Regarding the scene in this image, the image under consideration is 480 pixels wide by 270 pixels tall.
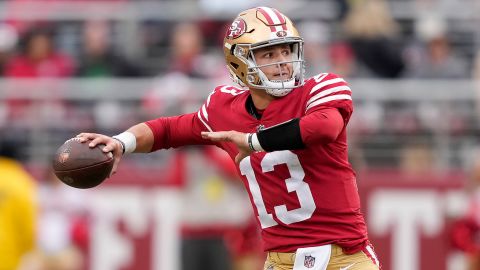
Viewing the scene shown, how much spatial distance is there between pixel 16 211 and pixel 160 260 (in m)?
2.66

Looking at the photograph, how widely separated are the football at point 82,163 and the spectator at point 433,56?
5.83m

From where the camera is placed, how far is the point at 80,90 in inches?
421

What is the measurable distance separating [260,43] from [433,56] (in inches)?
225

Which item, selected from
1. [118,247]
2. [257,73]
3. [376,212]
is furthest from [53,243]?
[257,73]

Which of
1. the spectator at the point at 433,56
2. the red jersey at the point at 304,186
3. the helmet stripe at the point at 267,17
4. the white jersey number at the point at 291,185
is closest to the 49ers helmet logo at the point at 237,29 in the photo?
the helmet stripe at the point at 267,17

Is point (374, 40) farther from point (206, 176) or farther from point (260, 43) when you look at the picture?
point (260, 43)

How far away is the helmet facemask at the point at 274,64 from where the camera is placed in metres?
5.55

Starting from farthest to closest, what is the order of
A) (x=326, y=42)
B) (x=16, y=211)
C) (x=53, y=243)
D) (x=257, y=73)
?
1. (x=326, y=42)
2. (x=53, y=243)
3. (x=16, y=211)
4. (x=257, y=73)

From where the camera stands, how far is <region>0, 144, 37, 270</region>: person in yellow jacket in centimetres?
817

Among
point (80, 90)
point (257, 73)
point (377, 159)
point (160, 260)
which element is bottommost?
point (160, 260)

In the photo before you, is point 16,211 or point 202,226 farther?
point 202,226

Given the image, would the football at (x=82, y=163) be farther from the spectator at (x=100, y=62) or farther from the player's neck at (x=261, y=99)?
the spectator at (x=100, y=62)

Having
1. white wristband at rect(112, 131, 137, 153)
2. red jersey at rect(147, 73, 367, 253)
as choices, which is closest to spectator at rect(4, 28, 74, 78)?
white wristband at rect(112, 131, 137, 153)

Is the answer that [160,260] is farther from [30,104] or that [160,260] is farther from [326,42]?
[326,42]
